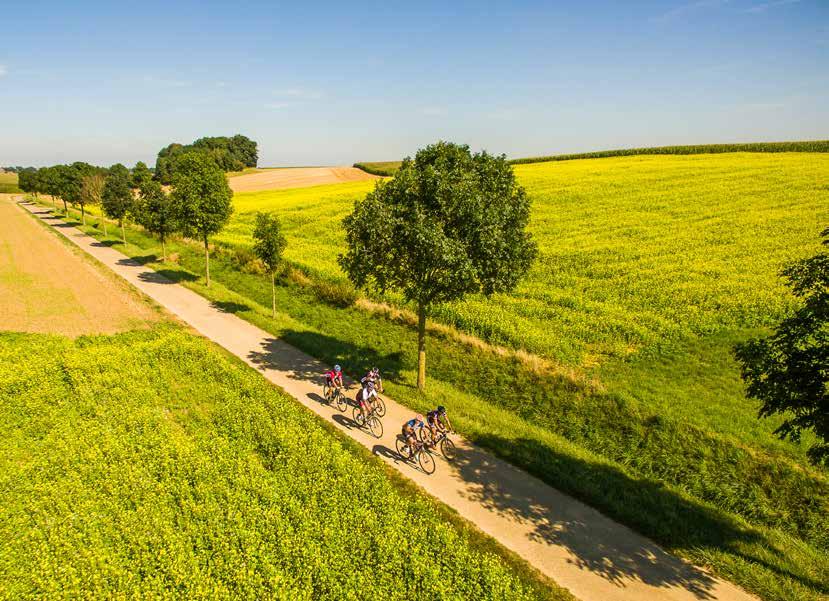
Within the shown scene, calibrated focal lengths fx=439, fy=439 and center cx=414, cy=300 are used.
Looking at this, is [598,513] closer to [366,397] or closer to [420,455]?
[420,455]

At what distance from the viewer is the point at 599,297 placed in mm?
24656

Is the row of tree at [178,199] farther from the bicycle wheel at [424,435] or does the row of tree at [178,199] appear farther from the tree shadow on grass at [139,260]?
the bicycle wheel at [424,435]

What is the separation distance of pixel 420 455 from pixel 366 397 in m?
2.82

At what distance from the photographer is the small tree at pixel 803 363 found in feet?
28.4

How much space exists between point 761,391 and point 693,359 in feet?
33.4

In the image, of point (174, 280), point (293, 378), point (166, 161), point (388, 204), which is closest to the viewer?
point (388, 204)

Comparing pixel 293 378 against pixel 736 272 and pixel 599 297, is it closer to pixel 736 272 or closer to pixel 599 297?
pixel 599 297

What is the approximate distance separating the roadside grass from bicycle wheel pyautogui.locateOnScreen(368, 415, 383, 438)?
2.02 m

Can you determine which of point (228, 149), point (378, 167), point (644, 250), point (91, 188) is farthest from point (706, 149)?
point (228, 149)

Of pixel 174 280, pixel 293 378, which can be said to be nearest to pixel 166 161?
pixel 174 280

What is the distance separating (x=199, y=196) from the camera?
32.6 metres

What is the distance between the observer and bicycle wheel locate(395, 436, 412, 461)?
13.6m

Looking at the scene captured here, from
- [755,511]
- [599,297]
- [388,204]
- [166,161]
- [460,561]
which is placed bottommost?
[755,511]

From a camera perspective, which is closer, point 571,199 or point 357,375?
point 357,375
